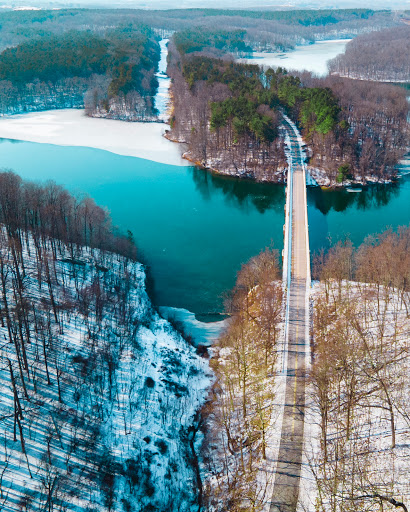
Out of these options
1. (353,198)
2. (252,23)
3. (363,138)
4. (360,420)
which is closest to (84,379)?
(360,420)

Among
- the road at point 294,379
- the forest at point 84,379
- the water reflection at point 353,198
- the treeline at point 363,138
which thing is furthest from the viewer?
the treeline at point 363,138

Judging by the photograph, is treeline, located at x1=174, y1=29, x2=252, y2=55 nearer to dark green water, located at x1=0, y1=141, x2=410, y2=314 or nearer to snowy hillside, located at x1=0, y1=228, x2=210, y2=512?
dark green water, located at x1=0, y1=141, x2=410, y2=314

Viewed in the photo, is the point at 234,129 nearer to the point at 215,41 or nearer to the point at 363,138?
the point at 363,138

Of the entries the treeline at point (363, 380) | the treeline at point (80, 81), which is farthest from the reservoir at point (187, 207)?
the treeline at point (80, 81)

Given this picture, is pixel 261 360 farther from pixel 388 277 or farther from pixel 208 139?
pixel 208 139

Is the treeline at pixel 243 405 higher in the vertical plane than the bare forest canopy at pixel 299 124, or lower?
lower

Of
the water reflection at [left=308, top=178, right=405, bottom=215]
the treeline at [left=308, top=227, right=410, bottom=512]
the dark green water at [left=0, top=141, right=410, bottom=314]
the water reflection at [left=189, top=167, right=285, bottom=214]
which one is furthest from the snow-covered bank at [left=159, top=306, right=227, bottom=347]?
the water reflection at [left=308, top=178, right=405, bottom=215]

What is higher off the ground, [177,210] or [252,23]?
[252,23]

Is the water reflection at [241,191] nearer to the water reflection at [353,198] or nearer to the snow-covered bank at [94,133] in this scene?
the water reflection at [353,198]
